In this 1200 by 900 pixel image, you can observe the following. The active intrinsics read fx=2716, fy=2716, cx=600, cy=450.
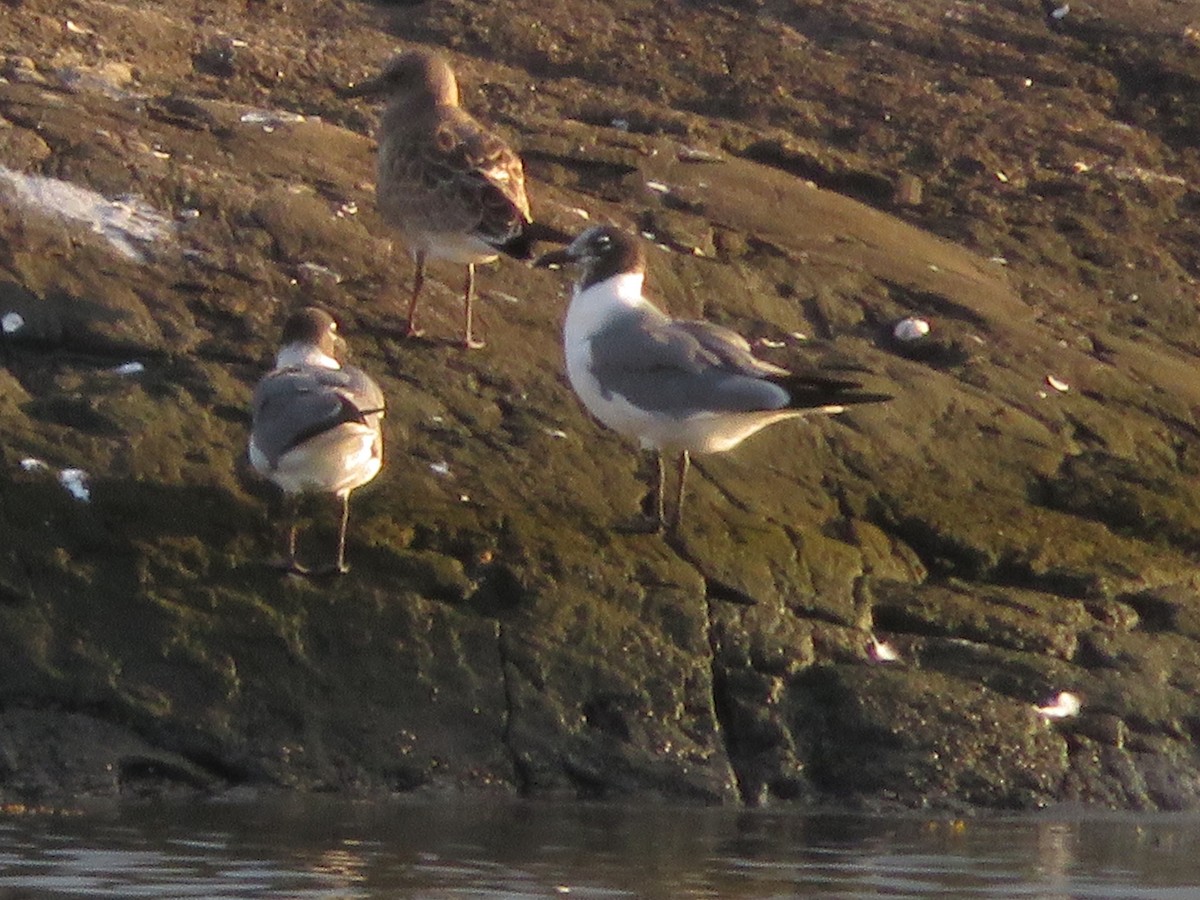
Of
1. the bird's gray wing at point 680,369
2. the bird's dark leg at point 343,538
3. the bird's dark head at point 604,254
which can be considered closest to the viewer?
the bird's dark leg at point 343,538

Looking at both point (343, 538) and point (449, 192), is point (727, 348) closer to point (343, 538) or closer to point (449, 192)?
point (343, 538)

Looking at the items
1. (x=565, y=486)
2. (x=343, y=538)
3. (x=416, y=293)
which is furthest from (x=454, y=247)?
(x=343, y=538)

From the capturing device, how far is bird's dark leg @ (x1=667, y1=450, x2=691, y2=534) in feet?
32.0

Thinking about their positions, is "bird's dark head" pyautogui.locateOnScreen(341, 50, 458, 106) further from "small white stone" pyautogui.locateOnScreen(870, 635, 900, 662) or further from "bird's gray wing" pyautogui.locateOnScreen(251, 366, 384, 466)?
"small white stone" pyautogui.locateOnScreen(870, 635, 900, 662)

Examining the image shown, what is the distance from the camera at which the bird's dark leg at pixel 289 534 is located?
915cm

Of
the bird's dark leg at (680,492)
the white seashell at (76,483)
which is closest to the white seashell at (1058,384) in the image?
the bird's dark leg at (680,492)

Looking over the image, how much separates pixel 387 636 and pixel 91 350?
1.85 meters

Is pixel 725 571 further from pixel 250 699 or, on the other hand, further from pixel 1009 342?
pixel 1009 342

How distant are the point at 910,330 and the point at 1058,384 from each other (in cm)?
68

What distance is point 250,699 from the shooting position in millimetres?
8875

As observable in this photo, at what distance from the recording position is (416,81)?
12.3 m

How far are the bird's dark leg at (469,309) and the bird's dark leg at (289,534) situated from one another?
5.16 ft

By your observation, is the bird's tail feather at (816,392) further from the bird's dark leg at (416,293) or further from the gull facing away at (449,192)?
the bird's dark leg at (416,293)

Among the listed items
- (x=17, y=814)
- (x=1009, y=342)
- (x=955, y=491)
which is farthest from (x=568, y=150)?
(x=17, y=814)
